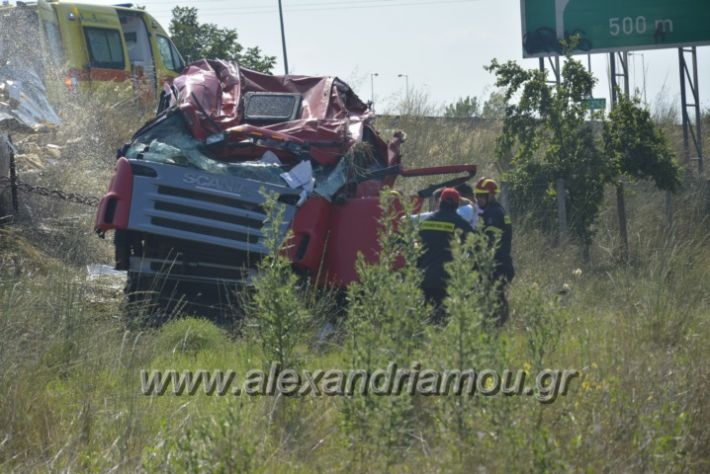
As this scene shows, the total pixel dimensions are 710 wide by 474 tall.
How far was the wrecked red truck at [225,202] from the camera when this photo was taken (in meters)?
9.86

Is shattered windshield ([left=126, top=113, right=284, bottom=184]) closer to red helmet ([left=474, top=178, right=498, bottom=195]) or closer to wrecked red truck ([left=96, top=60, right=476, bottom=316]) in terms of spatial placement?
wrecked red truck ([left=96, top=60, right=476, bottom=316])

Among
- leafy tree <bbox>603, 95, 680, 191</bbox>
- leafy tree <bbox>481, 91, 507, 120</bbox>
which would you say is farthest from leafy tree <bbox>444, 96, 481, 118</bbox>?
leafy tree <bbox>603, 95, 680, 191</bbox>

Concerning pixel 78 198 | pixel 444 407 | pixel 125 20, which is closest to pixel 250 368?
pixel 444 407

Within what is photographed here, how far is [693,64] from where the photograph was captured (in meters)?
23.9

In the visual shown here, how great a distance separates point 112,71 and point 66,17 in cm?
153

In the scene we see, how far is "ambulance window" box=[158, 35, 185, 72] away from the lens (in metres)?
25.8

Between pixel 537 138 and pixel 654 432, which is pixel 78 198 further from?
pixel 654 432

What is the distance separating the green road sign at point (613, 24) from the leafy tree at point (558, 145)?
6.00 meters

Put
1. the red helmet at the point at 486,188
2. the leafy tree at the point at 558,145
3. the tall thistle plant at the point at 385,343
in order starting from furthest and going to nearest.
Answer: the leafy tree at the point at 558,145
the red helmet at the point at 486,188
the tall thistle plant at the point at 385,343

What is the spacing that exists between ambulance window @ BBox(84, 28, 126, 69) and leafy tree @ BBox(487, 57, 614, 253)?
12.1 metres

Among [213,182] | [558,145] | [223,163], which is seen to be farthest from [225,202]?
[558,145]

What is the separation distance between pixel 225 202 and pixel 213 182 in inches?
8.6

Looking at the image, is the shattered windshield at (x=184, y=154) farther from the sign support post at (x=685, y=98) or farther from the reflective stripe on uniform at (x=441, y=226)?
the sign support post at (x=685, y=98)

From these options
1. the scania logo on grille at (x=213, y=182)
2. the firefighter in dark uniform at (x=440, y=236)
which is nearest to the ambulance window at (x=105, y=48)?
the scania logo on grille at (x=213, y=182)
